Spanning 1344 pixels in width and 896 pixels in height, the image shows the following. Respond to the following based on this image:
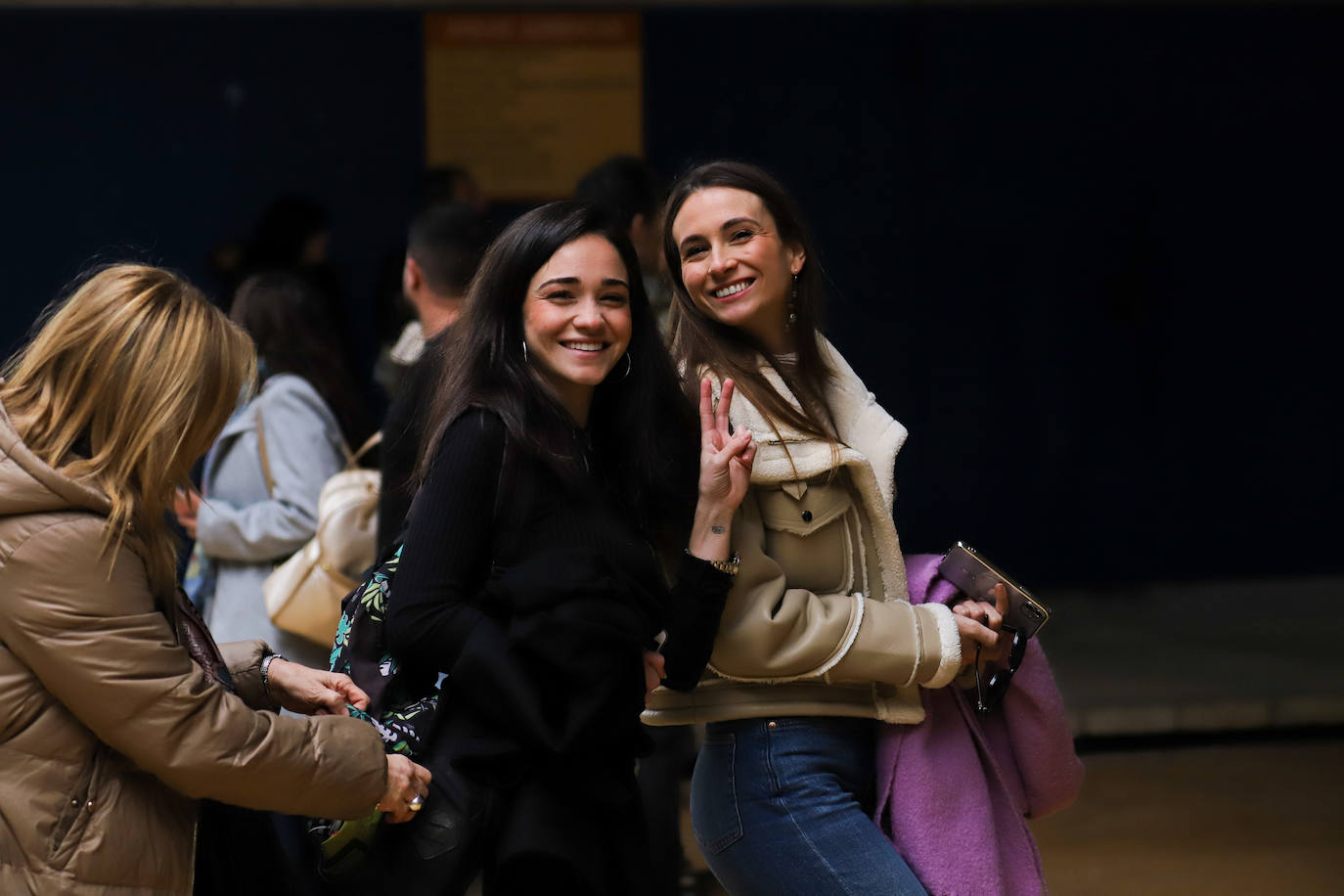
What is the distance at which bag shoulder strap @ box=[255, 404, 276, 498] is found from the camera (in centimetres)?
411

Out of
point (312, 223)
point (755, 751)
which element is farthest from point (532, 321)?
point (312, 223)

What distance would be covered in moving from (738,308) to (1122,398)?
637 centimetres

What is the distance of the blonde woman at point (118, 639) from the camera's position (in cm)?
199

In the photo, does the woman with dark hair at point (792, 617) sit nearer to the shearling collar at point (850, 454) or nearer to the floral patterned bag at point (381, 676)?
the shearling collar at point (850, 454)

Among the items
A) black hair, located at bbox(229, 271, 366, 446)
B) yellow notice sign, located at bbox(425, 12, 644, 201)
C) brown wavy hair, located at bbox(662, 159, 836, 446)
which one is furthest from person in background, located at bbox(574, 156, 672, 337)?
yellow notice sign, located at bbox(425, 12, 644, 201)

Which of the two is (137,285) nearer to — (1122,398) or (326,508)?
(326,508)

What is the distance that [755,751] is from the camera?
2.54 metres

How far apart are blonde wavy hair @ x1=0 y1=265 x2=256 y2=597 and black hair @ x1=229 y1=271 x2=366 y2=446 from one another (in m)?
2.06

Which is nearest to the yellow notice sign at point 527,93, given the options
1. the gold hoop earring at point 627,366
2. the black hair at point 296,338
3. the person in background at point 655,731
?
the person in background at point 655,731

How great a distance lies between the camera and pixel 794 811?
248 cm

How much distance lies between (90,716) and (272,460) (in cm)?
214

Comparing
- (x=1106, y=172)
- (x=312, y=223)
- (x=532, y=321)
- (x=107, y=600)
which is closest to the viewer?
(x=107, y=600)

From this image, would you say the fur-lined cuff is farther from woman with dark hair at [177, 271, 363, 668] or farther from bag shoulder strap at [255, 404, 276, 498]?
bag shoulder strap at [255, 404, 276, 498]

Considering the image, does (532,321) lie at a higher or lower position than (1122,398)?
higher
